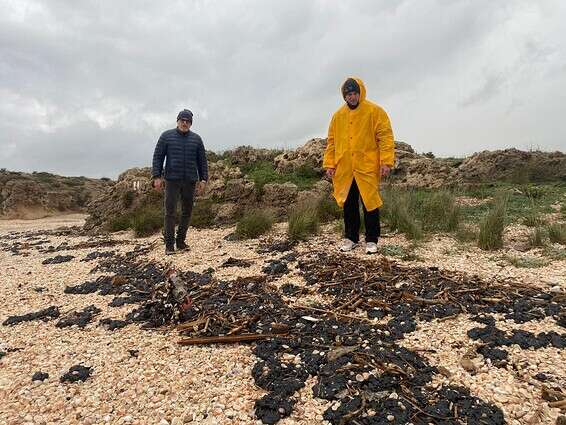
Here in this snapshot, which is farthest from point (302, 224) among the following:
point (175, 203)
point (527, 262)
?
point (527, 262)

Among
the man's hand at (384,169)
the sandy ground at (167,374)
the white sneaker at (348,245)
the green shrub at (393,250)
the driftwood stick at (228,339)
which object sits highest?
the man's hand at (384,169)

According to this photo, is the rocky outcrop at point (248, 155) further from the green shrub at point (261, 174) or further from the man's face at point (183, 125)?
the man's face at point (183, 125)

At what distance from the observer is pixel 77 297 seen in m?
4.90

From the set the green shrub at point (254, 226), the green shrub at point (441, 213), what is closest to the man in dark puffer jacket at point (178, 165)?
the green shrub at point (254, 226)

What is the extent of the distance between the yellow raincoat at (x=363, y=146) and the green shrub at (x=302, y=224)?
1233 millimetres

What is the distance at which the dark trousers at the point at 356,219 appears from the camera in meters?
5.74

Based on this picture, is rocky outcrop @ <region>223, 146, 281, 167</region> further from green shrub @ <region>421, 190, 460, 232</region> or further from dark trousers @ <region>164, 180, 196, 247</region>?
green shrub @ <region>421, 190, 460, 232</region>

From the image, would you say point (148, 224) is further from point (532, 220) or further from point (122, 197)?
point (532, 220)

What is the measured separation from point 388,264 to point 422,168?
22.7ft

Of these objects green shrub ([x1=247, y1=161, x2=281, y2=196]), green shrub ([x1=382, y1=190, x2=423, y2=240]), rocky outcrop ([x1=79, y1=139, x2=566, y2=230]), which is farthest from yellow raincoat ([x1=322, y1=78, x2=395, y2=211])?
green shrub ([x1=247, y1=161, x2=281, y2=196])

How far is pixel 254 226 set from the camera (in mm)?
7680

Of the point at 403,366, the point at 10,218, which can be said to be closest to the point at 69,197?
the point at 10,218

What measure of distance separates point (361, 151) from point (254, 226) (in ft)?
9.06

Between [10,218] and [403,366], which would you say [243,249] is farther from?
[10,218]
